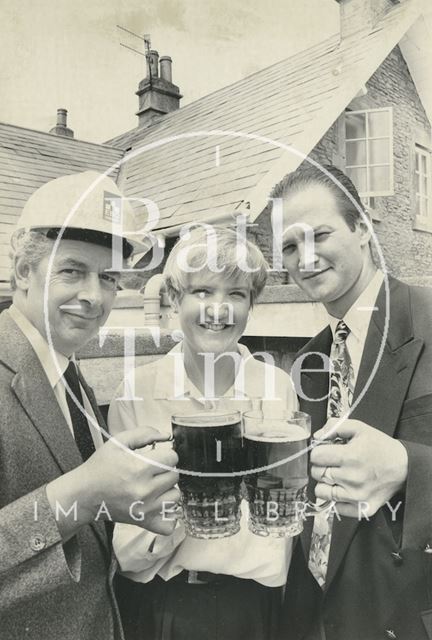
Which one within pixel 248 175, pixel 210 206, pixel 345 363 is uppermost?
pixel 248 175

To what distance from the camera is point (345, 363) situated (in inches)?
54.1

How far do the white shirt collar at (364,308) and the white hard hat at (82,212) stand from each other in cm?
67

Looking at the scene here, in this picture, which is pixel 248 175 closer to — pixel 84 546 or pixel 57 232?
pixel 57 232

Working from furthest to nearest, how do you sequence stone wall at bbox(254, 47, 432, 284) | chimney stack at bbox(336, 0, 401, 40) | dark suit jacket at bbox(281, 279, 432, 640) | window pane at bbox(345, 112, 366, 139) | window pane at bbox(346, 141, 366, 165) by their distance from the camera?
window pane at bbox(346, 141, 366, 165)
window pane at bbox(345, 112, 366, 139)
stone wall at bbox(254, 47, 432, 284)
chimney stack at bbox(336, 0, 401, 40)
dark suit jacket at bbox(281, 279, 432, 640)

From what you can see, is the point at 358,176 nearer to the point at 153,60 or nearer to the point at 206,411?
the point at 153,60

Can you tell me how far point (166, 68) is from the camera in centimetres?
163

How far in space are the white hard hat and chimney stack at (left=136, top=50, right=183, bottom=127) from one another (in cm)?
67

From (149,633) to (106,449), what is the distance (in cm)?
67

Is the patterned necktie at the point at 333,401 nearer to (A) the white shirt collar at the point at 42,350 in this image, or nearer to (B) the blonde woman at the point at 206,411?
(B) the blonde woman at the point at 206,411

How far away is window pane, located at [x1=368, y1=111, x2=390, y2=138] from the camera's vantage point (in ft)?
6.35

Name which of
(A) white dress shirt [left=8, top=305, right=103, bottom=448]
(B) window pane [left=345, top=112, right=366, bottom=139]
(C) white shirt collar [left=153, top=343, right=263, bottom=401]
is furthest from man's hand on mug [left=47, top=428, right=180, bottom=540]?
(B) window pane [left=345, top=112, right=366, bottom=139]

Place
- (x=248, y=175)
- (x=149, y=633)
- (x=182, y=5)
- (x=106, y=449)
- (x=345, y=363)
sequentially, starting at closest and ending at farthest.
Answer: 1. (x=106, y=449)
2. (x=149, y=633)
3. (x=345, y=363)
4. (x=182, y=5)
5. (x=248, y=175)

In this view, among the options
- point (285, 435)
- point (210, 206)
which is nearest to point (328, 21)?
point (210, 206)

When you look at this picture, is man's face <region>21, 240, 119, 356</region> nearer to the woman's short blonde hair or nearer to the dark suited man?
the woman's short blonde hair
